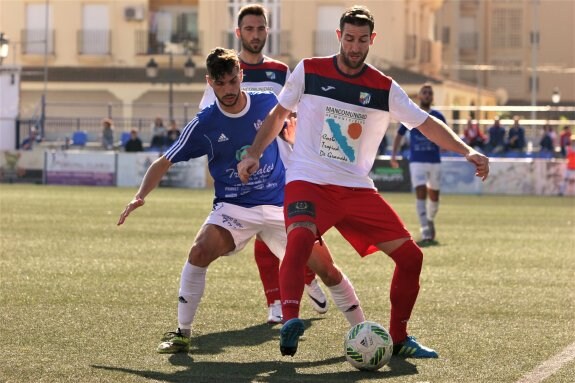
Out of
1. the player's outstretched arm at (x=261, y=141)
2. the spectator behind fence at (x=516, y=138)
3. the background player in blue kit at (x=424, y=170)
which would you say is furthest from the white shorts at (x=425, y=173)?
the spectator behind fence at (x=516, y=138)

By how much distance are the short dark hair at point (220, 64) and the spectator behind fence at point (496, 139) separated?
30.9 m

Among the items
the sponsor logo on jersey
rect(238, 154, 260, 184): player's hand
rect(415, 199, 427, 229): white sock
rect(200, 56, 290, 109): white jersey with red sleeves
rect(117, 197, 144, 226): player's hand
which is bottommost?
rect(415, 199, 427, 229): white sock

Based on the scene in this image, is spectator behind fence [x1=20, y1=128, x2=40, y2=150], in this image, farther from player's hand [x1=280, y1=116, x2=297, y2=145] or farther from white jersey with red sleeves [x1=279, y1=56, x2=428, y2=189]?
white jersey with red sleeves [x1=279, y1=56, x2=428, y2=189]

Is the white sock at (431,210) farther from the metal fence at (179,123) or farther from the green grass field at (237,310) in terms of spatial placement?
the metal fence at (179,123)

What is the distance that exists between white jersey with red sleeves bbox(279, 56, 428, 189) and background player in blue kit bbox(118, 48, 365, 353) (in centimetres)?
49

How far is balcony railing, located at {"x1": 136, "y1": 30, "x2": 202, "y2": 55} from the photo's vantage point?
60062mm

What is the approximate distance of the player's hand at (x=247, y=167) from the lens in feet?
27.2

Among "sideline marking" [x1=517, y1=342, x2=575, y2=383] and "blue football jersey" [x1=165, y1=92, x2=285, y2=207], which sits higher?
"blue football jersey" [x1=165, y1=92, x2=285, y2=207]

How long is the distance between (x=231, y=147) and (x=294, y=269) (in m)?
1.27

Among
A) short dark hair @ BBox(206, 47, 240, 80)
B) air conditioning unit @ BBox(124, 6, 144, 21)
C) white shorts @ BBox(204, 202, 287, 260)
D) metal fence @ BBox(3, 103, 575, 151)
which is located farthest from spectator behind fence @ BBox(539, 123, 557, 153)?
short dark hair @ BBox(206, 47, 240, 80)

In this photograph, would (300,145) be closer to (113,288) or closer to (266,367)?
(266,367)

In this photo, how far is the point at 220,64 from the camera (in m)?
8.66

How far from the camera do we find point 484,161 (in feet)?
27.6

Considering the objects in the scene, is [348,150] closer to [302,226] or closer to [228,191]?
[302,226]
